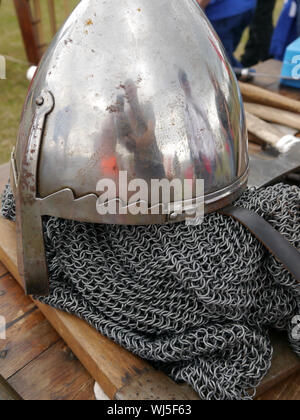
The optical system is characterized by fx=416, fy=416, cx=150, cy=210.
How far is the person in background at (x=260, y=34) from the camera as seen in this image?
322cm

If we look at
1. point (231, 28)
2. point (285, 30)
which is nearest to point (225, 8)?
point (231, 28)

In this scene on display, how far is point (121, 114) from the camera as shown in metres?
0.71

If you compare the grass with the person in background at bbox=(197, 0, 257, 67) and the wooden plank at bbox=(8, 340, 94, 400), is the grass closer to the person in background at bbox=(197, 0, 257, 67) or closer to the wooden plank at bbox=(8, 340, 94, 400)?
the person in background at bbox=(197, 0, 257, 67)

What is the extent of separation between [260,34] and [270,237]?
9.90 ft

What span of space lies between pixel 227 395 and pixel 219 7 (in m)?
2.20

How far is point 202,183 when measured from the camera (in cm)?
77

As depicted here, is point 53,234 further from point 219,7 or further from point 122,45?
point 219,7

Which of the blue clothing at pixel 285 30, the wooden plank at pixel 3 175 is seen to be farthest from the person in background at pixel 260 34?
the wooden plank at pixel 3 175

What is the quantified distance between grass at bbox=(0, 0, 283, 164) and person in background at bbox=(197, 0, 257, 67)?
1.34 metres

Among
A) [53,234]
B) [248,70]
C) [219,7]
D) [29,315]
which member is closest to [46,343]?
[29,315]

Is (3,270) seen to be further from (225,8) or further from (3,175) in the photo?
(225,8)

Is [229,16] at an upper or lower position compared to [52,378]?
upper

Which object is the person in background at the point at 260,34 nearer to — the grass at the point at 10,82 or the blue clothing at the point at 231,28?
the blue clothing at the point at 231,28

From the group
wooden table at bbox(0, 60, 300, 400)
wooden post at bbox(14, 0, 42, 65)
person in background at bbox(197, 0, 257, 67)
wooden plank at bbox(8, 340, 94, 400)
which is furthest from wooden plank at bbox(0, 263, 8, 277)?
wooden post at bbox(14, 0, 42, 65)
